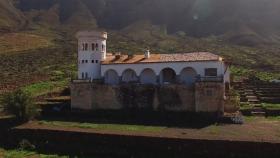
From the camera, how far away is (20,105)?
1767 inches

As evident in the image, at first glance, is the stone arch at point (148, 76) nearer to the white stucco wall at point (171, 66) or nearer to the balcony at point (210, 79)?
the white stucco wall at point (171, 66)

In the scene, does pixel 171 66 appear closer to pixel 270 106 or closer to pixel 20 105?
pixel 270 106

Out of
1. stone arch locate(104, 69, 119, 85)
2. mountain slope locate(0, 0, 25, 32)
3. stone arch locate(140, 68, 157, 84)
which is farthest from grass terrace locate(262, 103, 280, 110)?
mountain slope locate(0, 0, 25, 32)

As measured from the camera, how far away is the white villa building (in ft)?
149

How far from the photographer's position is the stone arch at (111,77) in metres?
51.0

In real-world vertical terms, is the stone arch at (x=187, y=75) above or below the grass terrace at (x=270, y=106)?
above

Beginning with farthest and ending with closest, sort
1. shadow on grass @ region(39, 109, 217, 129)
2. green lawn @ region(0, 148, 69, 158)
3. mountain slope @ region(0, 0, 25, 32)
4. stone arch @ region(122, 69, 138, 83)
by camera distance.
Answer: mountain slope @ region(0, 0, 25, 32) < stone arch @ region(122, 69, 138, 83) < shadow on grass @ region(39, 109, 217, 129) < green lawn @ region(0, 148, 69, 158)

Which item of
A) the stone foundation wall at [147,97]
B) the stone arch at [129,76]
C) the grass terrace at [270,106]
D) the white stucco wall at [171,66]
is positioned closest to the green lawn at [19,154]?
the stone foundation wall at [147,97]

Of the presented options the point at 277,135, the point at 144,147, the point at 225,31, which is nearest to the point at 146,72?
the point at 144,147

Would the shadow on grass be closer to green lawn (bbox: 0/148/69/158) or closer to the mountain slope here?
green lawn (bbox: 0/148/69/158)

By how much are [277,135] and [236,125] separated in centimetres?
497

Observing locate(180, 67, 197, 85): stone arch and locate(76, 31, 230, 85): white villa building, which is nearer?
locate(76, 31, 230, 85): white villa building

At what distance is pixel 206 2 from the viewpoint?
182m

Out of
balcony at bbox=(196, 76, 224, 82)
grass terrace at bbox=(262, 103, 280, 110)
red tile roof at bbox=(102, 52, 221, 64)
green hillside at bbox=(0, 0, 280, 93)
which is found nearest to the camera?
balcony at bbox=(196, 76, 224, 82)
